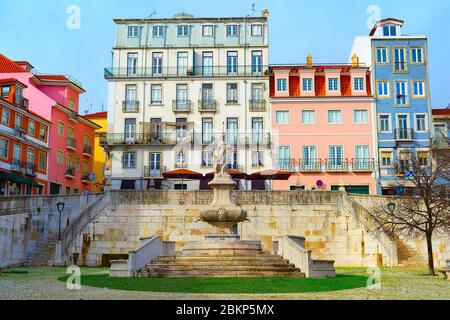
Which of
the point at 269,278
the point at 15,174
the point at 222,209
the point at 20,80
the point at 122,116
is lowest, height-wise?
the point at 269,278

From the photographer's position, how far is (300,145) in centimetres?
5375

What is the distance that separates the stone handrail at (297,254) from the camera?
22219mm

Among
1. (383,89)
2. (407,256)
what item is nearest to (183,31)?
(383,89)

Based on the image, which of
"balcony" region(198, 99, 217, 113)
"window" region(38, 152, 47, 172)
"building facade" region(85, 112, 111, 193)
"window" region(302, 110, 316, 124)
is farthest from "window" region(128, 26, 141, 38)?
"window" region(302, 110, 316, 124)

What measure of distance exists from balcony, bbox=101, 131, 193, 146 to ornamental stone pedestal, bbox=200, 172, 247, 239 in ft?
89.9

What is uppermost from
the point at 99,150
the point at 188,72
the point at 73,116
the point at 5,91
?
the point at 188,72

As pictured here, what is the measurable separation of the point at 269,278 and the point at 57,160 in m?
41.5

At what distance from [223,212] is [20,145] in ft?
102

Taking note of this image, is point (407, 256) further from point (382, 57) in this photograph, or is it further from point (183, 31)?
point (183, 31)

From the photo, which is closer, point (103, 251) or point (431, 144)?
point (103, 251)

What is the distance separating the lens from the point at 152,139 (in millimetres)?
54219
